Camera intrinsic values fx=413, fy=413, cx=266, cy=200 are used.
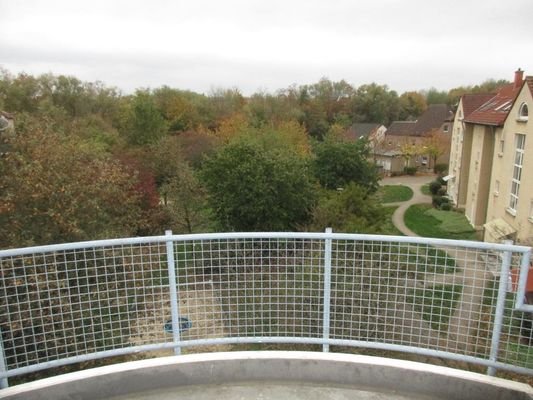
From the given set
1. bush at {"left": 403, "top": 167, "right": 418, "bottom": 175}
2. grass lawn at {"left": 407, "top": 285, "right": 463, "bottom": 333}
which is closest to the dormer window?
grass lawn at {"left": 407, "top": 285, "right": 463, "bottom": 333}

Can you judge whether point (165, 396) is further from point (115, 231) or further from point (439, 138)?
point (439, 138)

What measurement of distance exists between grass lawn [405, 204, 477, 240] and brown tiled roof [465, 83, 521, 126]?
6013 mm

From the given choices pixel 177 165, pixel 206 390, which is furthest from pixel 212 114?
pixel 206 390

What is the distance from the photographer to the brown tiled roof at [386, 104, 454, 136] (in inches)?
2021

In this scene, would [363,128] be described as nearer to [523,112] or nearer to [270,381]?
[523,112]

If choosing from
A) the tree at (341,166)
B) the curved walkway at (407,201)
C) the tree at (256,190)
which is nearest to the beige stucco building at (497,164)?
the curved walkway at (407,201)

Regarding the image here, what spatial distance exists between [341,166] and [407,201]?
11155 millimetres

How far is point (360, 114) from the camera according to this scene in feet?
196

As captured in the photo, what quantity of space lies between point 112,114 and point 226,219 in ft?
83.1

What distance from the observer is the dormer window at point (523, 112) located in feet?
58.0

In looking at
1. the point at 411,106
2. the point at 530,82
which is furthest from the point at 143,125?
the point at 411,106

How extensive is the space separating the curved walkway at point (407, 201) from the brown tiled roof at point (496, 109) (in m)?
7.21

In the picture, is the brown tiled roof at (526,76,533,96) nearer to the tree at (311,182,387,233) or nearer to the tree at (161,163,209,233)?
the tree at (311,182,387,233)

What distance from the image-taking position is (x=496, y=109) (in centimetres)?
2334
